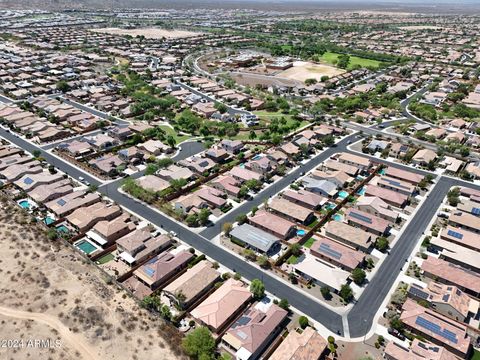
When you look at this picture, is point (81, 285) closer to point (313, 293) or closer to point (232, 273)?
point (232, 273)

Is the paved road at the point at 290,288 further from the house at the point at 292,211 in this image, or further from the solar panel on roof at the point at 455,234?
the house at the point at 292,211

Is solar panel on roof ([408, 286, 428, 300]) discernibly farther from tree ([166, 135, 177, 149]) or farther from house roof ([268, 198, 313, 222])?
tree ([166, 135, 177, 149])

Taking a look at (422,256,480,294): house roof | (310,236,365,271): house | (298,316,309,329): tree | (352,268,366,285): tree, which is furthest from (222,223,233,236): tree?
(422,256,480,294): house roof

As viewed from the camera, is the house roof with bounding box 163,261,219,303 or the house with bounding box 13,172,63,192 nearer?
the house roof with bounding box 163,261,219,303

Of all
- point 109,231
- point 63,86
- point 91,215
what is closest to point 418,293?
point 109,231

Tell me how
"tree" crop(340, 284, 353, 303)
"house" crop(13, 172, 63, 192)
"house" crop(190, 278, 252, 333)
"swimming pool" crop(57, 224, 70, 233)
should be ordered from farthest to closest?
"house" crop(13, 172, 63, 192), "swimming pool" crop(57, 224, 70, 233), "tree" crop(340, 284, 353, 303), "house" crop(190, 278, 252, 333)

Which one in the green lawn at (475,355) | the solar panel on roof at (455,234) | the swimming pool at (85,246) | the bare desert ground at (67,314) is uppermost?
the bare desert ground at (67,314)

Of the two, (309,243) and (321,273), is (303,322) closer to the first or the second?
(321,273)

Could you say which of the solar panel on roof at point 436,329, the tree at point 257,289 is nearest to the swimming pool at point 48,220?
the tree at point 257,289
